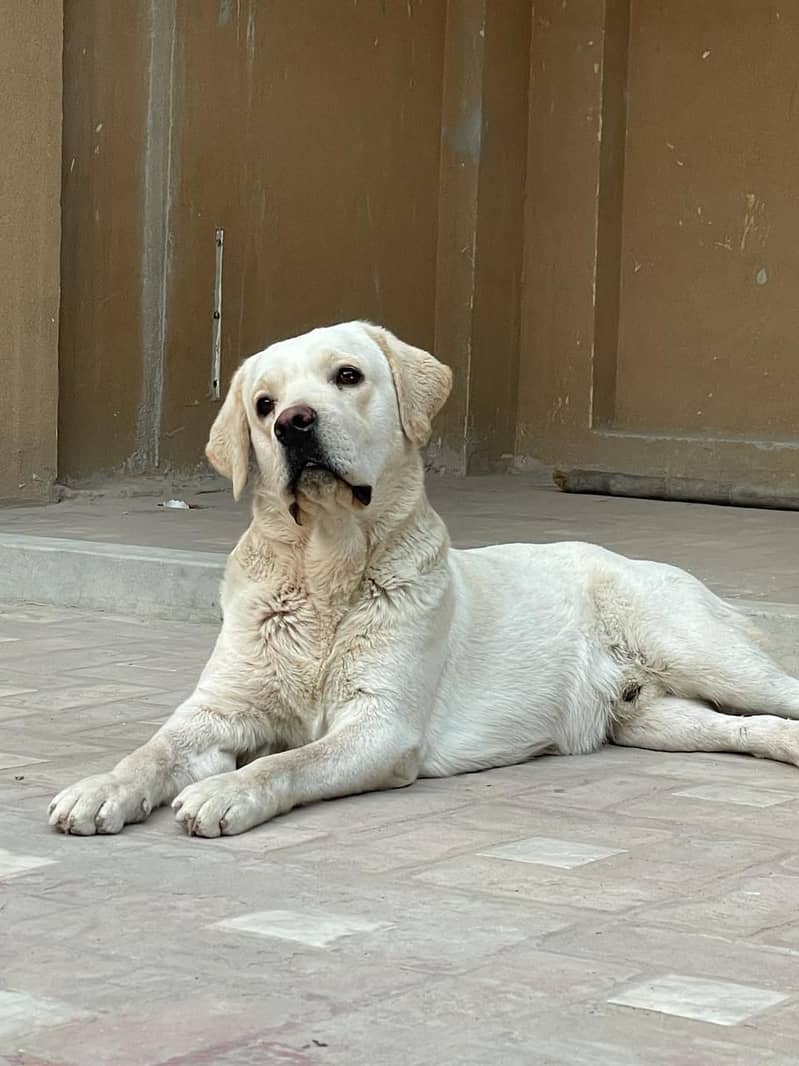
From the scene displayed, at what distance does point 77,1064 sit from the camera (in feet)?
8.79

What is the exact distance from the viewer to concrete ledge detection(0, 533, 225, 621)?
24.9ft

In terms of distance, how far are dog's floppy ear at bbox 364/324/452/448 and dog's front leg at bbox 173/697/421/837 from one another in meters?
0.70

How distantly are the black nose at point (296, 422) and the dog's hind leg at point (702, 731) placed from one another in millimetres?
1394

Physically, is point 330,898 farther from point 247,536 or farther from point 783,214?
point 783,214

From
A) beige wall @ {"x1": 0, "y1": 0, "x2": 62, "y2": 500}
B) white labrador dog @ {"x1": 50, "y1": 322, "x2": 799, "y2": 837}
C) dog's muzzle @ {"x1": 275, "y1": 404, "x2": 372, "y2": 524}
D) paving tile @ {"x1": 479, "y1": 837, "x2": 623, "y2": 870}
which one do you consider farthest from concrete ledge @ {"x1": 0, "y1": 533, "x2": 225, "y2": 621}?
paving tile @ {"x1": 479, "y1": 837, "x2": 623, "y2": 870}

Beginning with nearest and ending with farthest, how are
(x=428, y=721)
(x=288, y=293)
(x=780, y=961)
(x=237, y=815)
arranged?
(x=780, y=961) → (x=237, y=815) → (x=428, y=721) → (x=288, y=293)

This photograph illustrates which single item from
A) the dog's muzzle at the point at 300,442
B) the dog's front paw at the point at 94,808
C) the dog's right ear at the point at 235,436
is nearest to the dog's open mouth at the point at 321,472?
the dog's muzzle at the point at 300,442

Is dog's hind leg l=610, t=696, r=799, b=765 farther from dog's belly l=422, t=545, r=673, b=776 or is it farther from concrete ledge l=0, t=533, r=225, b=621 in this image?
concrete ledge l=0, t=533, r=225, b=621

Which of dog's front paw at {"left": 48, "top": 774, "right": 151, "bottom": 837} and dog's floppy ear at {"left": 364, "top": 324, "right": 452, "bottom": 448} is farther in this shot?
dog's floppy ear at {"left": 364, "top": 324, "right": 452, "bottom": 448}

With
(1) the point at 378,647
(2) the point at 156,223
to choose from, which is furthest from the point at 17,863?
(2) the point at 156,223

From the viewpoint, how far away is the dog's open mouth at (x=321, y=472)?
462 centimetres

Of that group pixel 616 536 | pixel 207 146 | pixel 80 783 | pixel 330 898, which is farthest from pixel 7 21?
pixel 330 898

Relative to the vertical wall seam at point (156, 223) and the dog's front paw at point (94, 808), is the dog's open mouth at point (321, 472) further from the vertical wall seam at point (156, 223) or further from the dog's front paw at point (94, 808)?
the vertical wall seam at point (156, 223)

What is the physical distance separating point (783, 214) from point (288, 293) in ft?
9.52
